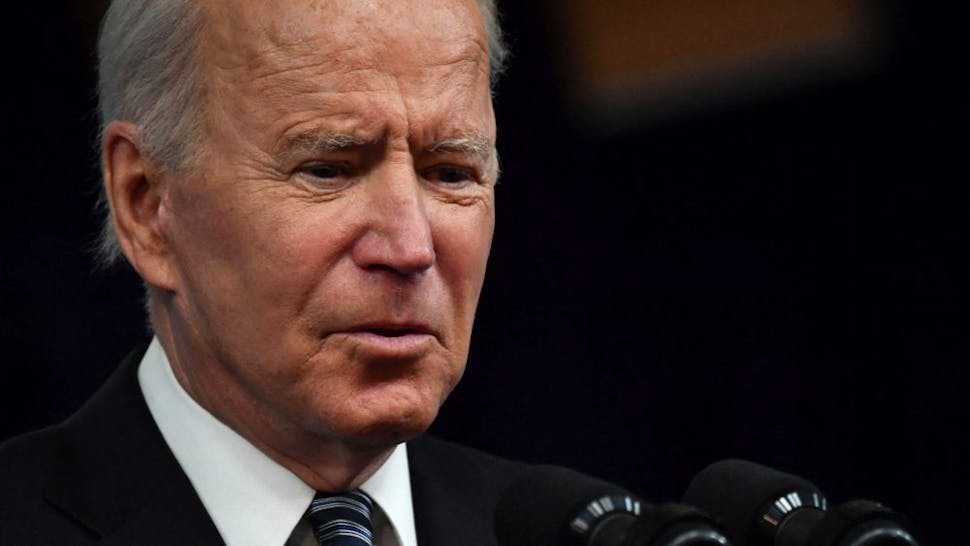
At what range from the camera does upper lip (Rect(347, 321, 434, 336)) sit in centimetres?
202

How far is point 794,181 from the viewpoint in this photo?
4.07 meters

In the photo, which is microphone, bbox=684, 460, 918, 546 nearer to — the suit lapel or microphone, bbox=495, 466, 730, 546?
microphone, bbox=495, 466, 730, 546

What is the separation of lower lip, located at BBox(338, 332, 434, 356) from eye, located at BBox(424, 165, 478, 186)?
25 centimetres

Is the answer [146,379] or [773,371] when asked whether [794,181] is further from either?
[146,379]

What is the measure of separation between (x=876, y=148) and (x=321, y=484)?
2284 mm

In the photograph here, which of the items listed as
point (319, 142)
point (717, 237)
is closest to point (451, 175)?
point (319, 142)

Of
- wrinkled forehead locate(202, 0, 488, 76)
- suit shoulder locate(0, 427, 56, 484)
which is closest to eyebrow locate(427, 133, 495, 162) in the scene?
wrinkled forehead locate(202, 0, 488, 76)

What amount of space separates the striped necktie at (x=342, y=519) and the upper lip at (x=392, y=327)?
303mm

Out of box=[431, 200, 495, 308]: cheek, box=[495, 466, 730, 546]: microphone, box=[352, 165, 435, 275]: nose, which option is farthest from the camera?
box=[431, 200, 495, 308]: cheek

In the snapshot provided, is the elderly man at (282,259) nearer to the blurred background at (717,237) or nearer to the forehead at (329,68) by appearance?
the forehead at (329,68)

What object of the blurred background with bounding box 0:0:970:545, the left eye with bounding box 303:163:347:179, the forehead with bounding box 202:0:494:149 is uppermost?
the forehead with bounding box 202:0:494:149

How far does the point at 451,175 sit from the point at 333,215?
0.23 meters

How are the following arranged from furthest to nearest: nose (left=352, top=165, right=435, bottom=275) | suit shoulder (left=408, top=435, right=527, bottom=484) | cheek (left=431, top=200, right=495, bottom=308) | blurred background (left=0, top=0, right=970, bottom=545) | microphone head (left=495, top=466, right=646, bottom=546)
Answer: blurred background (left=0, top=0, right=970, bottom=545), suit shoulder (left=408, top=435, right=527, bottom=484), cheek (left=431, top=200, right=495, bottom=308), nose (left=352, top=165, right=435, bottom=275), microphone head (left=495, top=466, right=646, bottom=546)

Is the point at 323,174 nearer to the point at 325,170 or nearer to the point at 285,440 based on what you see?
the point at 325,170
